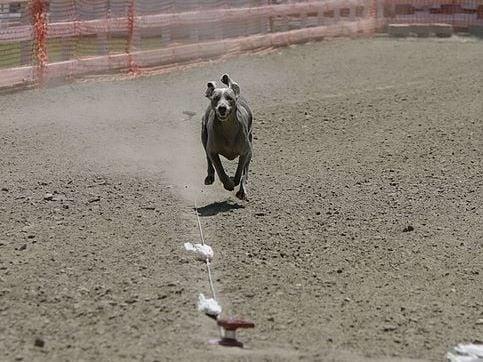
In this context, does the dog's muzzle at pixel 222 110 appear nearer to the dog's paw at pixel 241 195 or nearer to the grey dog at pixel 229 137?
the grey dog at pixel 229 137

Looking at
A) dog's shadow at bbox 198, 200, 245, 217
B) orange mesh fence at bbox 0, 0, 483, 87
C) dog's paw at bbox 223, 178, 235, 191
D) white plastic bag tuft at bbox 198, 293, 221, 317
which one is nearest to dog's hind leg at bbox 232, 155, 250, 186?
dog's paw at bbox 223, 178, 235, 191

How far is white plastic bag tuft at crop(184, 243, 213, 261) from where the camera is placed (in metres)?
7.16

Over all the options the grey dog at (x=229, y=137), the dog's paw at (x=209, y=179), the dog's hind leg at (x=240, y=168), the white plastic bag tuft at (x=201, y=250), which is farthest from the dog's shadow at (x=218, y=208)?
the white plastic bag tuft at (x=201, y=250)

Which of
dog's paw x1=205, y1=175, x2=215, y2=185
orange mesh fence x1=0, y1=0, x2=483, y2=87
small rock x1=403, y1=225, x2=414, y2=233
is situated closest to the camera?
small rock x1=403, y1=225, x2=414, y2=233

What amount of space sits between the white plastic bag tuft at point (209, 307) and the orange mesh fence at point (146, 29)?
1054 centimetres

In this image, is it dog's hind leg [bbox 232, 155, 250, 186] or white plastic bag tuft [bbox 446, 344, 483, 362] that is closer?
white plastic bag tuft [bbox 446, 344, 483, 362]

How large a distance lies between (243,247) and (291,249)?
39 centimetres

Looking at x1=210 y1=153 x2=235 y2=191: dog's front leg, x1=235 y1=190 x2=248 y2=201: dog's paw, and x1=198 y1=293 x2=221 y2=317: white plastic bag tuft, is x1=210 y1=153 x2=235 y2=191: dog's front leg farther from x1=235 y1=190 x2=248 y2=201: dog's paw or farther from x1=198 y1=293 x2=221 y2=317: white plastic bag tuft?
x1=198 y1=293 x2=221 y2=317: white plastic bag tuft

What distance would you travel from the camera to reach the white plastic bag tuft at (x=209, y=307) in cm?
591

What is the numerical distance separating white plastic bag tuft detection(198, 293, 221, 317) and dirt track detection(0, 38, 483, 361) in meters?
0.08

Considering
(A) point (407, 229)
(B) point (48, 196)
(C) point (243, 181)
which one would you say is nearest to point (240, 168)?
(C) point (243, 181)

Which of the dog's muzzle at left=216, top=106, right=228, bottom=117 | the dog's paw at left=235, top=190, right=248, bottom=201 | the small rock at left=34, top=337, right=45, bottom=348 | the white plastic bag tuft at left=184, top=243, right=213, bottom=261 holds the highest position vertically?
the dog's muzzle at left=216, top=106, right=228, bottom=117

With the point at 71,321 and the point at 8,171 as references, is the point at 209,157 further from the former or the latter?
the point at 71,321

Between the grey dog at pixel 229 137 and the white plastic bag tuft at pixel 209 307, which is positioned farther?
the grey dog at pixel 229 137
